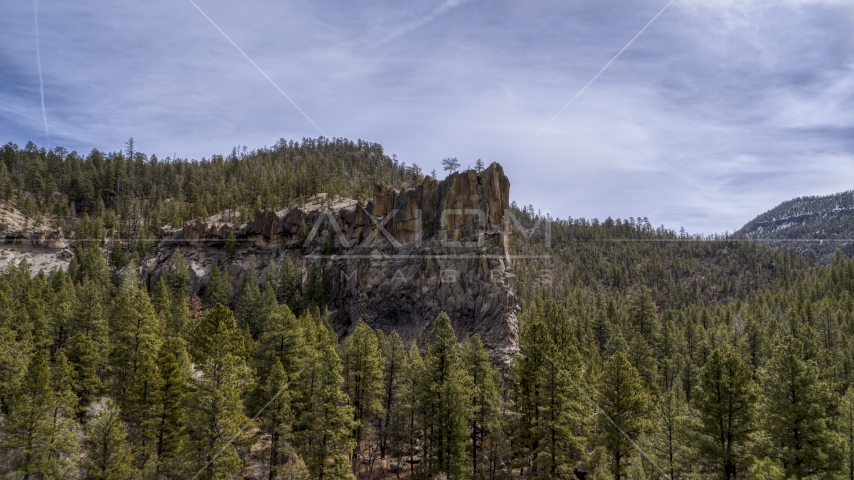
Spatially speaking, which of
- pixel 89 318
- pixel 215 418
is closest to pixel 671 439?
pixel 215 418

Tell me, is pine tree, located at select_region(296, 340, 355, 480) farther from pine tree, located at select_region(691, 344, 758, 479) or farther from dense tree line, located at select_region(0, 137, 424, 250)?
dense tree line, located at select_region(0, 137, 424, 250)

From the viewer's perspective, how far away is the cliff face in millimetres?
63275

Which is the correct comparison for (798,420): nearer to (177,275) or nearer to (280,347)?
(280,347)

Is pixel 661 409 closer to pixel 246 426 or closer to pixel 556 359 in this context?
pixel 556 359

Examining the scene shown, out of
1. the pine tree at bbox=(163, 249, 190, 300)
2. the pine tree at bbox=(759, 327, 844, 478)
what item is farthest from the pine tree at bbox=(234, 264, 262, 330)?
the pine tree at bbox=(759, 327, 844, 478)

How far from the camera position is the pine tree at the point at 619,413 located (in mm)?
27969

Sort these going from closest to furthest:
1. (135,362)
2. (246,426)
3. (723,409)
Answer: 1. (723,409)
2. (246,426)
3. (135,362)

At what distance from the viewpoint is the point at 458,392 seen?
3212 cm

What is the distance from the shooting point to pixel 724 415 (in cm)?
2478

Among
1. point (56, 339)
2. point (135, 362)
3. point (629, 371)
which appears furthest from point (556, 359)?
point (56, 339)

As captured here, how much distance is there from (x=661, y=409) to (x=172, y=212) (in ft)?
386

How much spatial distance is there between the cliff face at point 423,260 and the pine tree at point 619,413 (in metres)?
27.8

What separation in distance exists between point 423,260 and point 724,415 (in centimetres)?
4756

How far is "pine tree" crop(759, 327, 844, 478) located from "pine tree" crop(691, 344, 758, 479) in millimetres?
898
